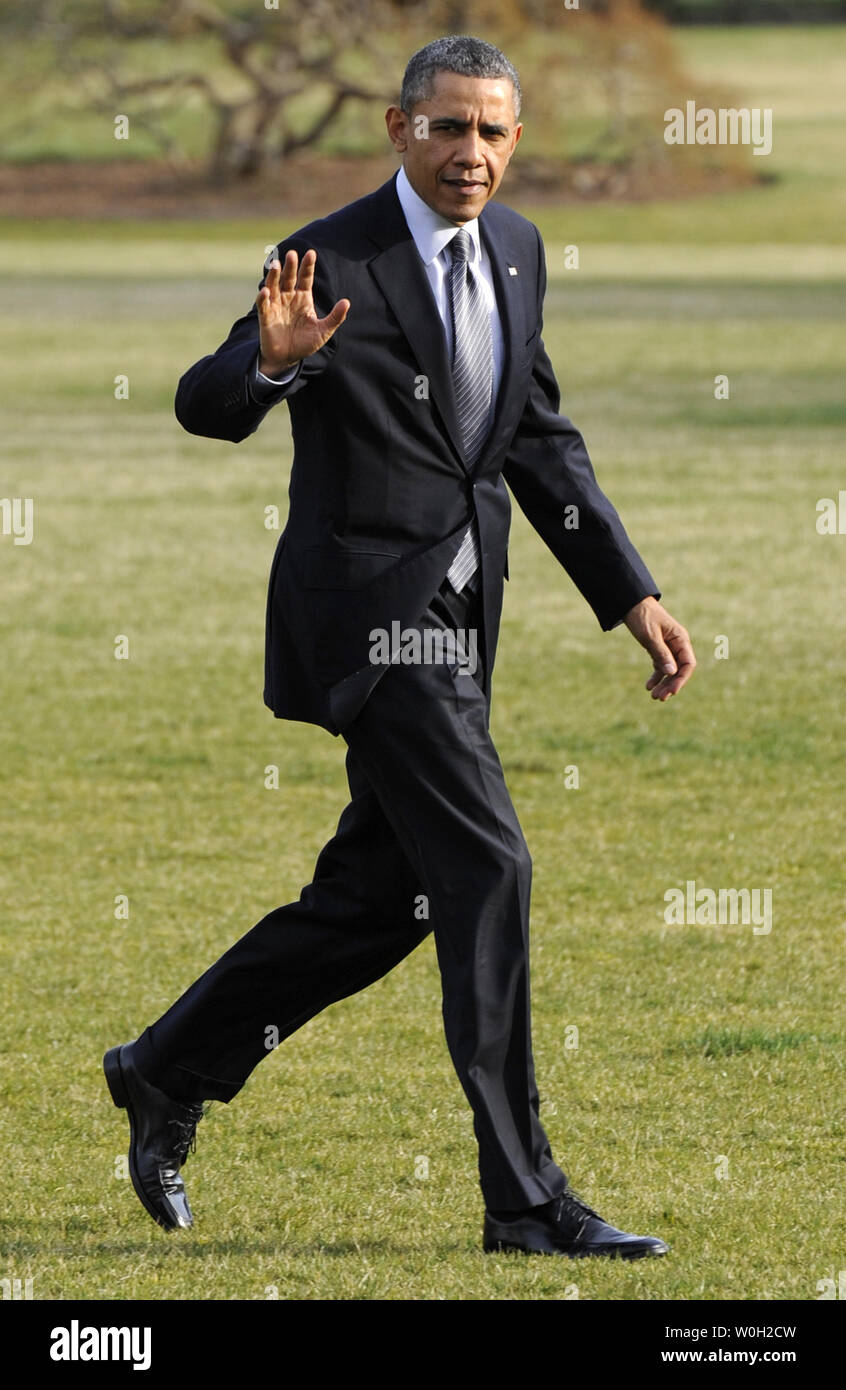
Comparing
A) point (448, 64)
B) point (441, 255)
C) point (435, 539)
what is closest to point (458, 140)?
point (448, 64)

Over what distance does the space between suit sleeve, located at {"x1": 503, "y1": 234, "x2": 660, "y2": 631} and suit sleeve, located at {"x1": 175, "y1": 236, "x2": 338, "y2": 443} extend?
0.51 metres

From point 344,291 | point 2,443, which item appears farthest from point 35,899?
point 2,443

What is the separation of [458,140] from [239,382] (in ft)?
2.04

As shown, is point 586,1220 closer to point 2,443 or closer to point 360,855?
point 360,855

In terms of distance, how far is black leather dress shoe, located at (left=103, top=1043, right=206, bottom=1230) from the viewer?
15.4ft

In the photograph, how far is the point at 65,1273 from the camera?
175 inches

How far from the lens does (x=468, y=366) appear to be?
4.41 meters

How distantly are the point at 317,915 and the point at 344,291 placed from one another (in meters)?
1.22

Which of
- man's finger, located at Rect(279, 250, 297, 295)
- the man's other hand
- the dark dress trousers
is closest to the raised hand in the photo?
man's finger, located at Rect(279, 250, 297, 295)

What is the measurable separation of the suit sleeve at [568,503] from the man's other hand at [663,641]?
0.09 feet

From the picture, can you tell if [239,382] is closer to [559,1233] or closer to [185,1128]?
[185,1128]

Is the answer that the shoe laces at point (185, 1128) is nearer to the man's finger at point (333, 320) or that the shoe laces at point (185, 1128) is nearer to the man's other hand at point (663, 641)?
the man's other hand at point (663, 641)

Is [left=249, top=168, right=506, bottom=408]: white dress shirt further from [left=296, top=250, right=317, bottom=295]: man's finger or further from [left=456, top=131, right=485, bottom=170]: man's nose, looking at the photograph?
[left=296, top=250, right=317, bottom=295]: man's finger
